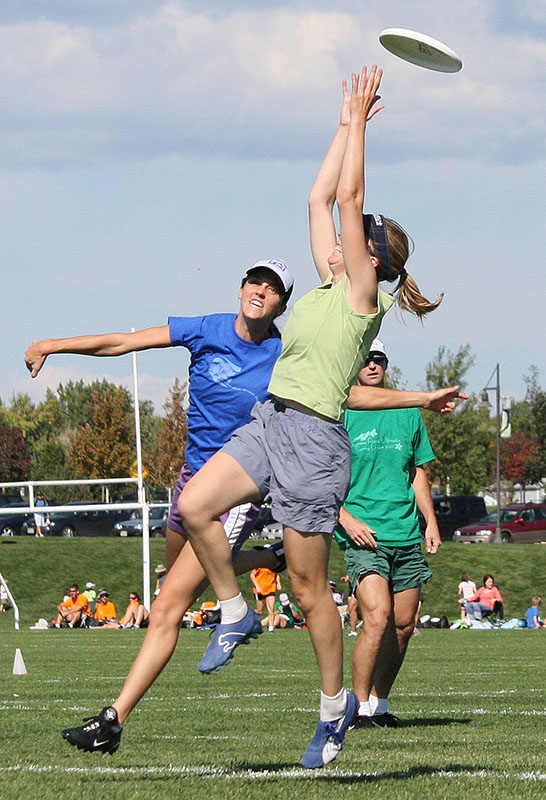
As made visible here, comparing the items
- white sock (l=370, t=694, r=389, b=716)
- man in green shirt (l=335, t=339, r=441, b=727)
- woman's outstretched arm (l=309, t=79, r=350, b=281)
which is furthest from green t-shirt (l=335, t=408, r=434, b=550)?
woman's outstretched arm (l=309, t=79, r=350, b=281)

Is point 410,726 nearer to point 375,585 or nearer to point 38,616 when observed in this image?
point 375,585

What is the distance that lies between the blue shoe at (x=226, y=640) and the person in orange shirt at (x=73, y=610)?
2260 cm

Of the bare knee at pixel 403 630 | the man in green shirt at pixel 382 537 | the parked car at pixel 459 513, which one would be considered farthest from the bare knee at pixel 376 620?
the parked car at pixel 459 513

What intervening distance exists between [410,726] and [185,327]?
2.72 metres

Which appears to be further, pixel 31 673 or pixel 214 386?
pixel 31 673

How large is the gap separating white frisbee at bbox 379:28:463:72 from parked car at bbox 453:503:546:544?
43.5 m

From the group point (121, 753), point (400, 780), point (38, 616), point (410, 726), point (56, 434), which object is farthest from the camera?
A: point (56, 434)

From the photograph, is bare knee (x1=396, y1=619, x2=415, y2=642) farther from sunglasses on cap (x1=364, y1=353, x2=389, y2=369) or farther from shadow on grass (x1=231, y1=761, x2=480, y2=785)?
shadow on grass (x1=231, y1=761, x2=480, y2=785)

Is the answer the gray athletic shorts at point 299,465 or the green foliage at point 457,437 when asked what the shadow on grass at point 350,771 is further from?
the green foliage at point 457,437

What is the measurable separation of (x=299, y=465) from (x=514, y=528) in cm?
4475

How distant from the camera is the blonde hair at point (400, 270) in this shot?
503 centimetres

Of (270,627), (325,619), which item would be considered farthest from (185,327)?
(270,627)

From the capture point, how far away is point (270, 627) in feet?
82.3

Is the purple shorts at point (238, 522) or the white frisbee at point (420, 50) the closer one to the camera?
the white frisbee at point (420, 50)
